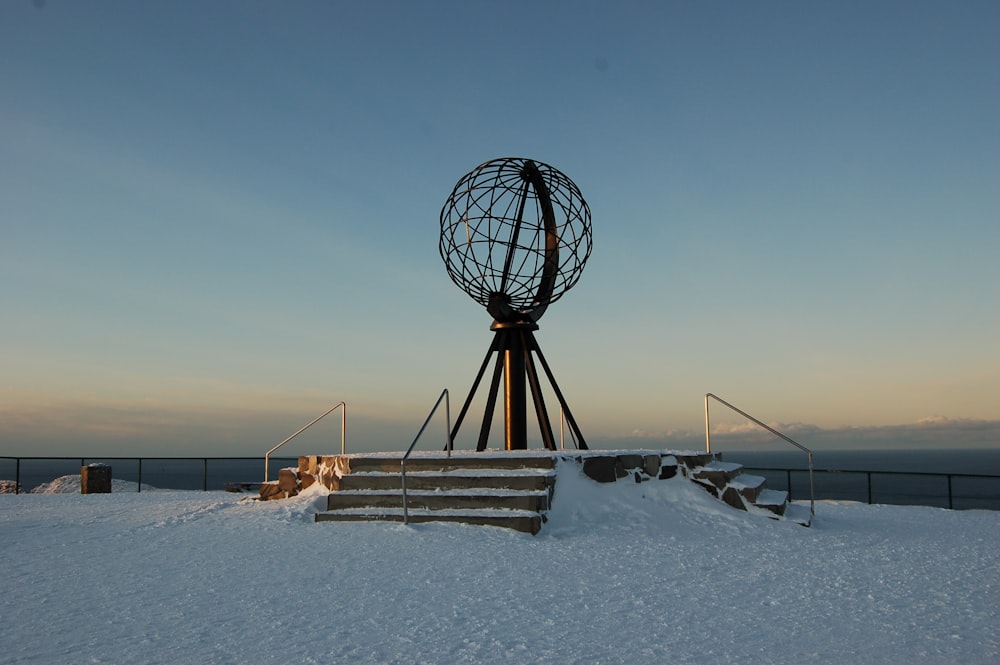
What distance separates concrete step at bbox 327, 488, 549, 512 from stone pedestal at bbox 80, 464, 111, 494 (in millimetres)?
8006

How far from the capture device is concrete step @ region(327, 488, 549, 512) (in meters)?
8.92

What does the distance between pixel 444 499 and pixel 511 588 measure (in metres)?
3.32

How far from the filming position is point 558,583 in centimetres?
619

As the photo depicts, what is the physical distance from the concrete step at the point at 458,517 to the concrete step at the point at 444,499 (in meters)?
0.11

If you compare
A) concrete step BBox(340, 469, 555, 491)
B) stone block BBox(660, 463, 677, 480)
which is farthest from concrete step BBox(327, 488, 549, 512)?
stone block BBox(660, 463, 677, 480)

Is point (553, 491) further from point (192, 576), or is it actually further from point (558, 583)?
point (192, 576)

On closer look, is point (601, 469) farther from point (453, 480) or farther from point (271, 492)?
point (271, 492)

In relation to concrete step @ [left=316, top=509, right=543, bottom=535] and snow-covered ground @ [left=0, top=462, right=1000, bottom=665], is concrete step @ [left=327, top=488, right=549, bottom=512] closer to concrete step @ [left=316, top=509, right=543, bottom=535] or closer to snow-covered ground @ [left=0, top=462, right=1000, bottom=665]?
concrete step @ [left=316, top=509, right=543, bottom=535]

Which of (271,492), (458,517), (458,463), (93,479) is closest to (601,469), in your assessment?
(458,463)

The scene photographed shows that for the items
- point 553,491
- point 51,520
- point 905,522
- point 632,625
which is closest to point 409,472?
point 553,491

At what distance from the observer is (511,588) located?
5.98m

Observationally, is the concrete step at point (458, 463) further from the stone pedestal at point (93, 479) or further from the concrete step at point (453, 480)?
the stone pedestal at point (93, 479)

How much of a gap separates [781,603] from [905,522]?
255 inches

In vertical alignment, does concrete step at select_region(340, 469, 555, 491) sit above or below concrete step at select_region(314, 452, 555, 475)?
below
